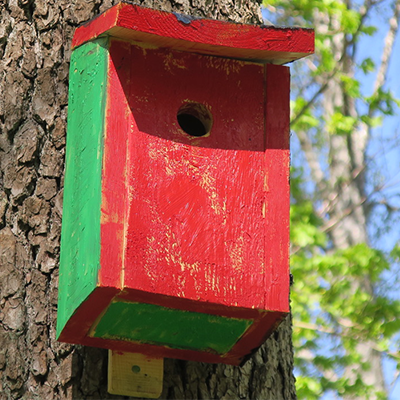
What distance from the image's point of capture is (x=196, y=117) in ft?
7.51

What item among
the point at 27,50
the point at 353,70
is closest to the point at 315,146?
the point at 353,70

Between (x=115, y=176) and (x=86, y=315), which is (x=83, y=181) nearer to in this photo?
(x=115, y=176)

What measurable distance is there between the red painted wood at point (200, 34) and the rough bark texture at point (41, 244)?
0.88ft

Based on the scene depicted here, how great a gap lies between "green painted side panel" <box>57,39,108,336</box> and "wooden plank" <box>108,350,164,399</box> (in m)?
0.19

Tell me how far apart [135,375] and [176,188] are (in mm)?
524

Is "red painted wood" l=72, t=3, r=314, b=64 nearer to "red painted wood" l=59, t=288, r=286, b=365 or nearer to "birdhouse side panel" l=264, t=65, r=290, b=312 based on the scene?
"birdhouse side panel" l=264, t=65, r=290, b=312

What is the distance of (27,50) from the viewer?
2541mm

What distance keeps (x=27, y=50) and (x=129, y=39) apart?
0.51 meters

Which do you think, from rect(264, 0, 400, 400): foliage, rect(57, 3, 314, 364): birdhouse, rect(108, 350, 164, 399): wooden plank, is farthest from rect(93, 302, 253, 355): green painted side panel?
rect(264, 0, 400, 400): foliage

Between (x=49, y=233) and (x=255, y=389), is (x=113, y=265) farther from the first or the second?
(x=255, y=389)

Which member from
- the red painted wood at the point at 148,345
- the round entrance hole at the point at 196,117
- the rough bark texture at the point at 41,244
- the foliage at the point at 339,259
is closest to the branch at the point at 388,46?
the foliage at the point at 339,259

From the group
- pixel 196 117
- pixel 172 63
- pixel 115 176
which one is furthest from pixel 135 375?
pixel 172 63

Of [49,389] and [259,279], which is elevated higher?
[259,279]

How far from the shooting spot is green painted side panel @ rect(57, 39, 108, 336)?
201 centimetres
